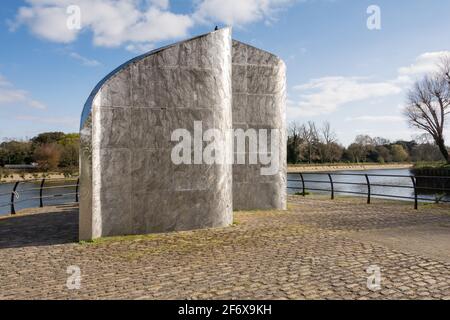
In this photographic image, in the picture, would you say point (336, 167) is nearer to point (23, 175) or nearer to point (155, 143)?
point (23, 175)

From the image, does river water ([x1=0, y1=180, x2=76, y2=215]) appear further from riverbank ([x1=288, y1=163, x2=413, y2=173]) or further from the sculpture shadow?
riverbank ([x1=288, y1=163, x2=413, y2=173])

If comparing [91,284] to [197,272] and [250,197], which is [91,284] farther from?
[250,197]

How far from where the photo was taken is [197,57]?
8.23 meters

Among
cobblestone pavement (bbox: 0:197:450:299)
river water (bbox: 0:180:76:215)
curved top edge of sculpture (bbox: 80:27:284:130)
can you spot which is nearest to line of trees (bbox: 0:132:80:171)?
river water (bbox: 0:180:76:215)

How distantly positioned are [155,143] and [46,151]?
60.3m

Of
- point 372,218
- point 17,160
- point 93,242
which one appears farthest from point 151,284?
point 17,160

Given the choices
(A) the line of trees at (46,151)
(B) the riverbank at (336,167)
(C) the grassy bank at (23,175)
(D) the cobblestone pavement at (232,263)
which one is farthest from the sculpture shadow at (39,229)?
(B) the riverbank at (336,167)

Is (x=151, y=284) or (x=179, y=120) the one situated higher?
(x=179, y=120)

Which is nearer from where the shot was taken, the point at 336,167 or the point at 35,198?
the point at 35,198

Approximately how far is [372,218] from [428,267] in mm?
4707

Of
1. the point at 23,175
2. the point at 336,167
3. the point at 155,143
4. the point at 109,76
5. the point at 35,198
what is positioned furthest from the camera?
the point at 336,167

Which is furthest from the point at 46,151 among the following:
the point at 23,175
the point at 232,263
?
the point at 232,263

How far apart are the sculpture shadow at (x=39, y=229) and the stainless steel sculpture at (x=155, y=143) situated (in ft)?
3.23

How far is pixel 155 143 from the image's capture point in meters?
7.78
